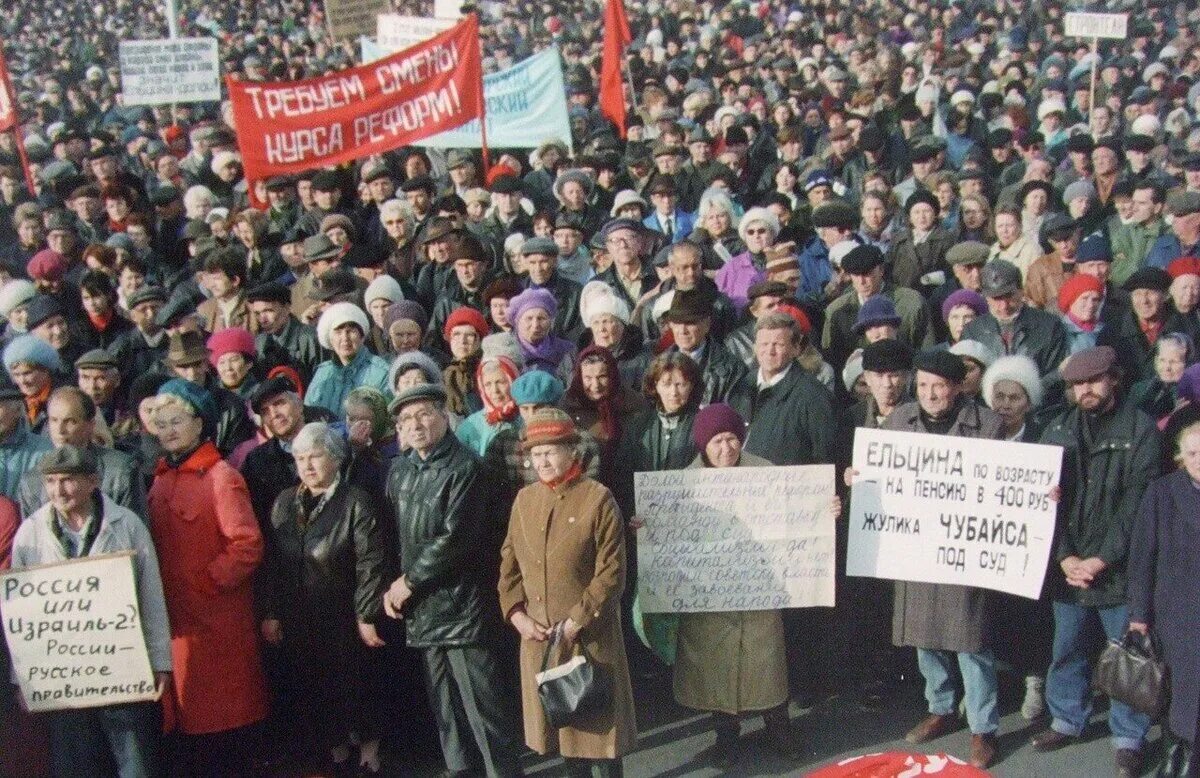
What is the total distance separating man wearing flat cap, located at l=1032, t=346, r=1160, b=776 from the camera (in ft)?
19.9

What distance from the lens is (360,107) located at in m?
10.9

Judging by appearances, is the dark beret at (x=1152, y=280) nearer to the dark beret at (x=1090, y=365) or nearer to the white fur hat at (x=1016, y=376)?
the white fur hat at (x=1016, y=376)

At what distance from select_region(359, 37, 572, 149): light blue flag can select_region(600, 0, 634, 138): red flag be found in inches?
66.0

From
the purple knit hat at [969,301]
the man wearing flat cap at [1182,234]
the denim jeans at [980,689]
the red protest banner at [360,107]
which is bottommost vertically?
the denim jeans at [980,689]

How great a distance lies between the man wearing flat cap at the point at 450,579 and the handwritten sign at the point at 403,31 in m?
9.60

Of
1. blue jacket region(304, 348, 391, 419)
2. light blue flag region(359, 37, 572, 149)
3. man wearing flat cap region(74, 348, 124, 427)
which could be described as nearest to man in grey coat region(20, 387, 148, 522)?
man wearing flat cap region(74, 348, 124, 427)

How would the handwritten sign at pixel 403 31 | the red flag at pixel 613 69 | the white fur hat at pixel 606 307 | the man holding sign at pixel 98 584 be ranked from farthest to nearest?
1. the red flag at pixel 613 69
2. the handwritten sign at pixel 403 31
3. the white fur hat at pixel 606 307
4. the man holding sign at pixel 98 584

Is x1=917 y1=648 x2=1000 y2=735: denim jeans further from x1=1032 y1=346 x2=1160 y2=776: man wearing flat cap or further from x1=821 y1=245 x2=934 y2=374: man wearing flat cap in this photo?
x1=821 y1=245 x2=934 y2=374: man wearing flat cap

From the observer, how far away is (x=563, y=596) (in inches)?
225

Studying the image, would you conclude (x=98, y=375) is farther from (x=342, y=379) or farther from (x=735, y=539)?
(x=735, y=539)

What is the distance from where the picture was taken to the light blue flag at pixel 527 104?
533 inches

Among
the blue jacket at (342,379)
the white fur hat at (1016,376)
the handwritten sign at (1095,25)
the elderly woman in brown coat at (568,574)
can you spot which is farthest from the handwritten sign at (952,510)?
the handwritten sign at (1095,25)

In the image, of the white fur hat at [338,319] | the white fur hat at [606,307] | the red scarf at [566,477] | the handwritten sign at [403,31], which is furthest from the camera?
the handwritten sign at [403,31]

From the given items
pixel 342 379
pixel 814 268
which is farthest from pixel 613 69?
pixel 342 379
